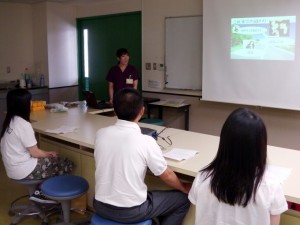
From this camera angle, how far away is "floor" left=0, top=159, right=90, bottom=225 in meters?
3.04

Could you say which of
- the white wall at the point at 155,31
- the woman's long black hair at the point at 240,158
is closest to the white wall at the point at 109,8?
the white wall at the point at 155,31

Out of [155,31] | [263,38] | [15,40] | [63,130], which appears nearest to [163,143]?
[63,130]

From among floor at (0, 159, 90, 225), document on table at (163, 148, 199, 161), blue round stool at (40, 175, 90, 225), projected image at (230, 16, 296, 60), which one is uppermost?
projected image at (230, 16, 296, 60)

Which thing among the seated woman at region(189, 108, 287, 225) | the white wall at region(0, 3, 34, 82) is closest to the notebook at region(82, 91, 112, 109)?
the white wall at region(0, 3, 34, 82)

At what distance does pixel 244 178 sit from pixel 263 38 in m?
2.97

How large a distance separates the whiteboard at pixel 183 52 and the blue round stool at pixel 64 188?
2798mm

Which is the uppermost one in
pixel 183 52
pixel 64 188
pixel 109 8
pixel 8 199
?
pixel 109 8

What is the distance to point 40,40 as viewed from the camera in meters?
6.20

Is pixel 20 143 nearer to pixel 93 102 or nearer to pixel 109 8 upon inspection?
pixel 93 102

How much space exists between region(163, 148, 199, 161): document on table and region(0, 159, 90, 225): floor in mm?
1232

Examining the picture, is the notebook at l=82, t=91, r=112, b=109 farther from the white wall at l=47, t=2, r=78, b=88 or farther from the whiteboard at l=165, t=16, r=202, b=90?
the white wall at l=47, t=2, r=78, b=88

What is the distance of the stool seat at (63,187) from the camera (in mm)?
2428

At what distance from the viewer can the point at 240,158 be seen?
4.81ft

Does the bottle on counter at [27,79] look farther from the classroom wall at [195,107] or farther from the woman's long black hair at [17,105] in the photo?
the woman's long black hair at [17,105]
